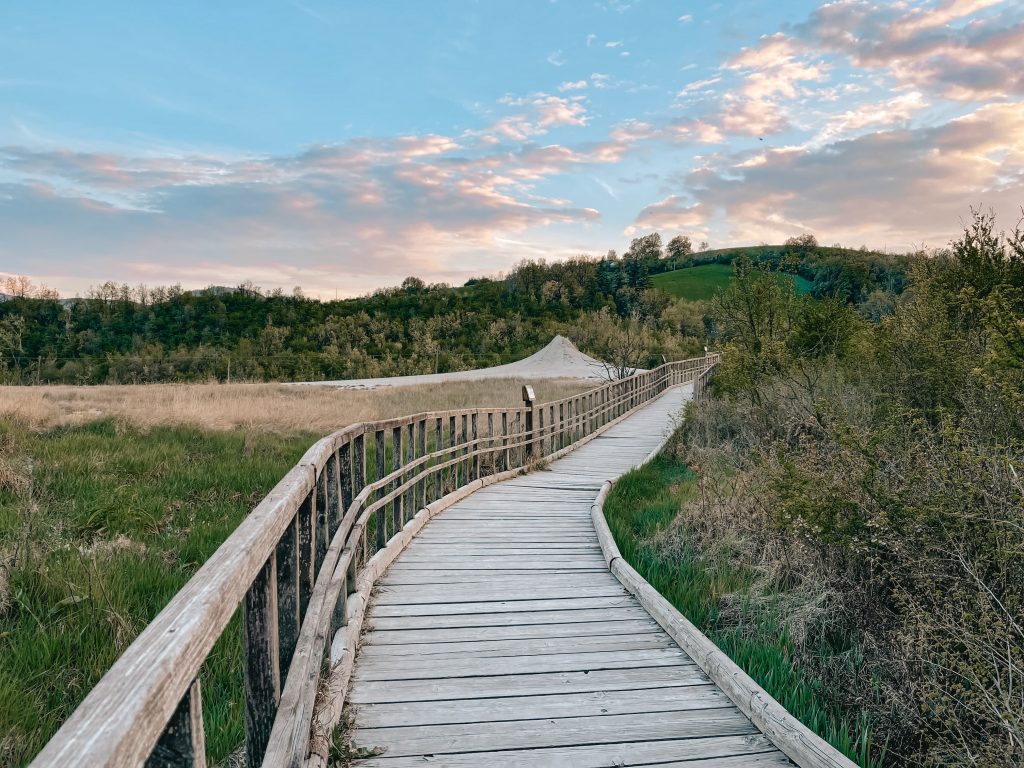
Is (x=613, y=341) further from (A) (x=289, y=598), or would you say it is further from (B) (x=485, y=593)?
(A) (x=289, y=598)

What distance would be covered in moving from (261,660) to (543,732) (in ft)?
5.23

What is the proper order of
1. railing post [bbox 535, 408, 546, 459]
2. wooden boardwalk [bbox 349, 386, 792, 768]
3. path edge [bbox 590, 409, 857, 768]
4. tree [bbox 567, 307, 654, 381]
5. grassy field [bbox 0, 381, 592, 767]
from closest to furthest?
path edge [bbox 590, 409, 857, 768] → wooden boardwalk [bbox 349, 386, 792, 768] → grassy field [bbox 0, 381, 592, 767] → railing post [bbox 535, 408, 546, 459] → tree [bbox 567, 307, 654, 381]

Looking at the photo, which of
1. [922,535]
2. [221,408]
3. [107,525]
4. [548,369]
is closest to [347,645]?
[922,535]

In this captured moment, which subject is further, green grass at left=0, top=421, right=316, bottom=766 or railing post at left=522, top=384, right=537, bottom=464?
railing post at left=522, top=384, right=537, bottom=464

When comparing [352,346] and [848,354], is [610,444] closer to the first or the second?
[848,354]

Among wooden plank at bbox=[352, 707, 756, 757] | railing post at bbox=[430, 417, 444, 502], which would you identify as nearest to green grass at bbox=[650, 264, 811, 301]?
railing post at bbox=[430, 417, 444, 502]

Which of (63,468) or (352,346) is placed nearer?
(63,468)

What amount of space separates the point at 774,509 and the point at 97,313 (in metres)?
77.6

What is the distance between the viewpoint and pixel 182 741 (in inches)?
53.4

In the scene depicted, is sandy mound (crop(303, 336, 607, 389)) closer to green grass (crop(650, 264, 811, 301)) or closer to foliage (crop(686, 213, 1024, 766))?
foliage (crop(686, 213, 1024, 766))

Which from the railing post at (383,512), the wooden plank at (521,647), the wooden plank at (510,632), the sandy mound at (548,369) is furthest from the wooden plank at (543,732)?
the sandy mound at (548,369)

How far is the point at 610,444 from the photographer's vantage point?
52.2 ft

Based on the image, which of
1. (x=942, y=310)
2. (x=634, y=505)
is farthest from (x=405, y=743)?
(x=942, y=310)

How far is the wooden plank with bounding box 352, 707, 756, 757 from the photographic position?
10.6ft
